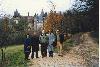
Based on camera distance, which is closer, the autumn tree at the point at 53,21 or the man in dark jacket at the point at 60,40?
the autumn tree at the point at 53,21

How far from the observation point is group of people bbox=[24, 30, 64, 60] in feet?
14.5

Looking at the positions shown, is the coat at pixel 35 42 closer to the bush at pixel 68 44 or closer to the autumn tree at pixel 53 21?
the autumn tree at pixel 53 21

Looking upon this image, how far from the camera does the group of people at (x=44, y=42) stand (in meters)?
4.41

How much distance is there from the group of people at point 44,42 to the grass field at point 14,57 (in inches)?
2.4

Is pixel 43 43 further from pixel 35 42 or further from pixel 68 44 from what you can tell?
pixel 68 44

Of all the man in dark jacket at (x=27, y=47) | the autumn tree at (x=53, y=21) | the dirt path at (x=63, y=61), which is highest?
the autumn tree at (x=53, y=21)

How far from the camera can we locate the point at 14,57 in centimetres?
438

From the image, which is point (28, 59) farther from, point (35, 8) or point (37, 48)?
point (35, 8)

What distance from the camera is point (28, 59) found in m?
4.39

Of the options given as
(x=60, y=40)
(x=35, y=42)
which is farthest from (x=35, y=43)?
(x=60, y=40)

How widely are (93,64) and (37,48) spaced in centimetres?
70

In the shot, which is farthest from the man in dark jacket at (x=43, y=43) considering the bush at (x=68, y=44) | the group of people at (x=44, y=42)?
the bush at (x=68, y=44)

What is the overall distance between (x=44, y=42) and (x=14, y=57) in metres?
0.40

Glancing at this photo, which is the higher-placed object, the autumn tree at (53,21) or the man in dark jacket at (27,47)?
the autumn tree at (53,21)
